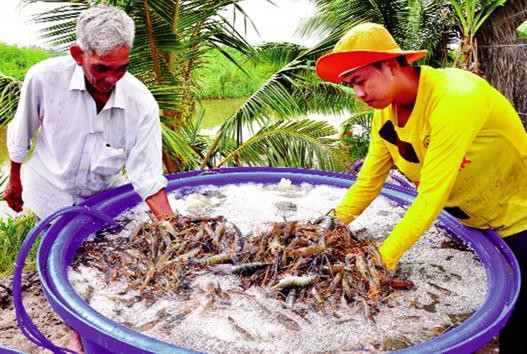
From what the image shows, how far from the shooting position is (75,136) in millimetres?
2768

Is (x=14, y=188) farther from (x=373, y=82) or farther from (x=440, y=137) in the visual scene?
(x=440, y=137)

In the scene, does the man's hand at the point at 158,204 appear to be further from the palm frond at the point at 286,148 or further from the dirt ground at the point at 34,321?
the palm frond at the point at 286,148

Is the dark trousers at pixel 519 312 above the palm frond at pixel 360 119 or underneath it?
above

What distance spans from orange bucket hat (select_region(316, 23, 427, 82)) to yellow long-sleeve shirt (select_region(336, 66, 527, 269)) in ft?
0.73

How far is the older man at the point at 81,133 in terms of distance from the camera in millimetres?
2623

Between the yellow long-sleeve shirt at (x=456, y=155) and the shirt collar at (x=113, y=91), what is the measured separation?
52.5 inches

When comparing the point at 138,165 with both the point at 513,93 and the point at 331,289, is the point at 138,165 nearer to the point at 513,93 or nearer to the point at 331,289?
the point at 331,289

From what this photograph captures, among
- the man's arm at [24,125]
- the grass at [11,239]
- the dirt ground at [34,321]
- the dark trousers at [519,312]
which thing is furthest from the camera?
the grass at [11,239]

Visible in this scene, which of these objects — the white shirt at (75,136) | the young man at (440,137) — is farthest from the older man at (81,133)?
the young man at (440,137)

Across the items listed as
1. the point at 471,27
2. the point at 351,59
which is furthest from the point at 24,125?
the point at 471,27

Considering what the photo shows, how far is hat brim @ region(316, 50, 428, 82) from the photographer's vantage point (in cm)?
201

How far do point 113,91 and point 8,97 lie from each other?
2.26 metres

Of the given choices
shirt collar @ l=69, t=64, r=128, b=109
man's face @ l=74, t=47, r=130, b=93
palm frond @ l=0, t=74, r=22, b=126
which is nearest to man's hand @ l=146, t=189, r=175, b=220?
shirt collar @ l=69, t=64, r=128, b=109

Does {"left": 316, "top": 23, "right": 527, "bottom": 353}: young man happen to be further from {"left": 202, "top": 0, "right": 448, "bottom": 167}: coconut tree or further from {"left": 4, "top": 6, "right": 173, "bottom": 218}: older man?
{"left": 202, "top": 0, "right": 448, "bottom": 167}: coconut tree
